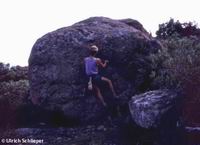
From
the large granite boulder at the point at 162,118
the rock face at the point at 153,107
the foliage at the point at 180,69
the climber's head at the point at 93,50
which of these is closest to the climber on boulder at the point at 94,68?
the climber's head at the point at 93,50

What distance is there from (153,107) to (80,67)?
4.75 meters

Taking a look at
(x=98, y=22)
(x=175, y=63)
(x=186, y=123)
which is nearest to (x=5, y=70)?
(x=98, y=22)

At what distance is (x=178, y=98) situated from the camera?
11.4m

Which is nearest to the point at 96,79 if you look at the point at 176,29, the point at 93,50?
the point at 93,50

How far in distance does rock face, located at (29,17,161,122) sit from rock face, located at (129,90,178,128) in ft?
11.8

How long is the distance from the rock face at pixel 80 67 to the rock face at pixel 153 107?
3605 mm

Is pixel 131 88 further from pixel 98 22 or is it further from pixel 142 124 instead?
pixel 142 124

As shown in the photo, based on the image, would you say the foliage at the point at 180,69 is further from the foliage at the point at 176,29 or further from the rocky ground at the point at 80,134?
the foliage at the point at 176,29

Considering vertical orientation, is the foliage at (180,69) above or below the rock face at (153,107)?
above

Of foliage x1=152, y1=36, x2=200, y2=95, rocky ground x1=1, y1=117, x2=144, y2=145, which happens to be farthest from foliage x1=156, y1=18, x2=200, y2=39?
rocky ground x1=1, y1=117, x2=144, y2=145

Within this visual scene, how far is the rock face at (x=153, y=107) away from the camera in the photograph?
36.6 ft

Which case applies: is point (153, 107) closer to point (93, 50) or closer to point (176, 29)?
point (93, 50)

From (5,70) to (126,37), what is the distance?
37.6 feet

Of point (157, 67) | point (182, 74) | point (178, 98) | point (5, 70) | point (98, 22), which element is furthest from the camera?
point (5, 70)
